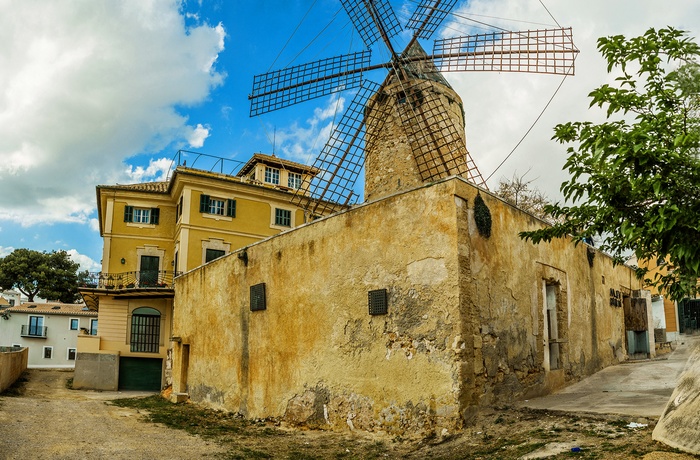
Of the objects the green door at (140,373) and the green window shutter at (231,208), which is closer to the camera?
the green door at (140,373)

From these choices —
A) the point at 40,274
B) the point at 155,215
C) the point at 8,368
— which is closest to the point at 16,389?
the point at 8,368

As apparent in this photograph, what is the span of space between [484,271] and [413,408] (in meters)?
2.45

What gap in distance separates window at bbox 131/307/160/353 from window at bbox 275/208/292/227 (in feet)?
23.4

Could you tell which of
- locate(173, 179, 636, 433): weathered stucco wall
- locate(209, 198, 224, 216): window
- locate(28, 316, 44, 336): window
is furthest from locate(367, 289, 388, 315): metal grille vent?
locate(28, 316, 44, 336): window

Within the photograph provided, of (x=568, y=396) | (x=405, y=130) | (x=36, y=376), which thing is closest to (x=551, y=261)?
(x=568, y=396)

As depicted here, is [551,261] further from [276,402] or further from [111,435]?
[111,435]

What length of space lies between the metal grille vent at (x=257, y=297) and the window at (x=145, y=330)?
14989 millimetres

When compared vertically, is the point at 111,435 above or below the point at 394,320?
below

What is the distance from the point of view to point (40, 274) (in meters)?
46.4

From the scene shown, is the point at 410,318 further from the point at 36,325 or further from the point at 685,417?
the point at 36,325

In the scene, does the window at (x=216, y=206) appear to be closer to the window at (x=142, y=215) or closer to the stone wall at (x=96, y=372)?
the window at (x=142, y=215)

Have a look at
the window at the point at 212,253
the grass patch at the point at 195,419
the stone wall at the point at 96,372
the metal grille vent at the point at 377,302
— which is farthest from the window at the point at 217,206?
the metal grille vent at the point at 377,302

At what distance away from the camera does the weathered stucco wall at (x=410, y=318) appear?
875 cm

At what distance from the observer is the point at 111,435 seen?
34.7 feet
